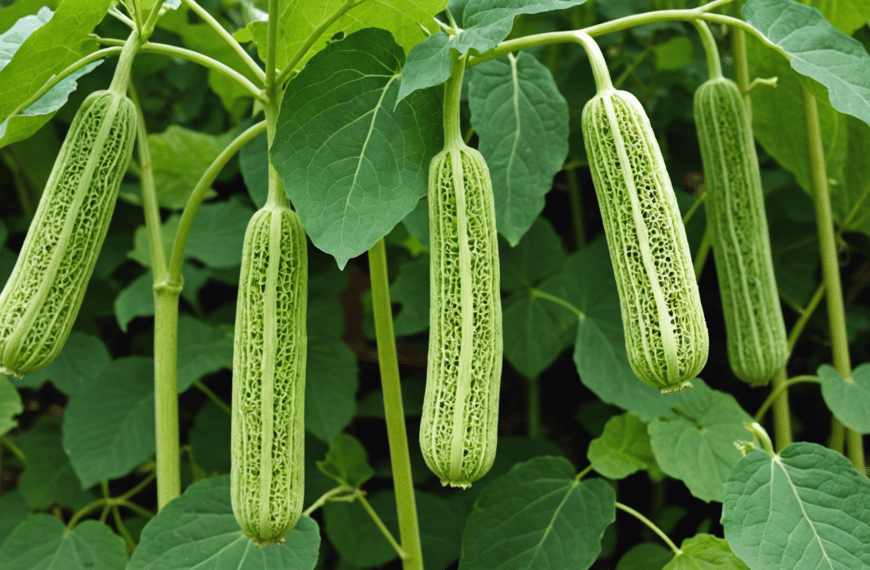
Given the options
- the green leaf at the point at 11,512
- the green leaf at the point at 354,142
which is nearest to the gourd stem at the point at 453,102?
the green leaf at the point at 354,142

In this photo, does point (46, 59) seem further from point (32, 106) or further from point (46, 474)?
point (46, 474)

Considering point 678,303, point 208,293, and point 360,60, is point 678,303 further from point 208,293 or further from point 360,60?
point 208,293

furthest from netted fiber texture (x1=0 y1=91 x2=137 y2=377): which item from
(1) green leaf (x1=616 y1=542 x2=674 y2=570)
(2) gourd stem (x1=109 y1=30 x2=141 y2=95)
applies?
(1) green leaf (x1=616 y1=542 x2=674 y2=570)

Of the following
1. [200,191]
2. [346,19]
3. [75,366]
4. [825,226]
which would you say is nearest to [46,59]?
[200,191]

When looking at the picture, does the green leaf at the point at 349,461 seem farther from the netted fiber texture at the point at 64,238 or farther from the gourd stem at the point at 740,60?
the gourd stem at the point at 740,60

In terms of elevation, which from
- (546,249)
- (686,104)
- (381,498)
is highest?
(686,104)

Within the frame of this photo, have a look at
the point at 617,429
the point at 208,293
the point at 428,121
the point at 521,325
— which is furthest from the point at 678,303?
the point at 208,293

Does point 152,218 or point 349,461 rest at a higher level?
point 152,218

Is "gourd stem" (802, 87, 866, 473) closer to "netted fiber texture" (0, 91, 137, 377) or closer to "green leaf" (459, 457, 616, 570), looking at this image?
"green leaf" (459, 457, 616, 570)
